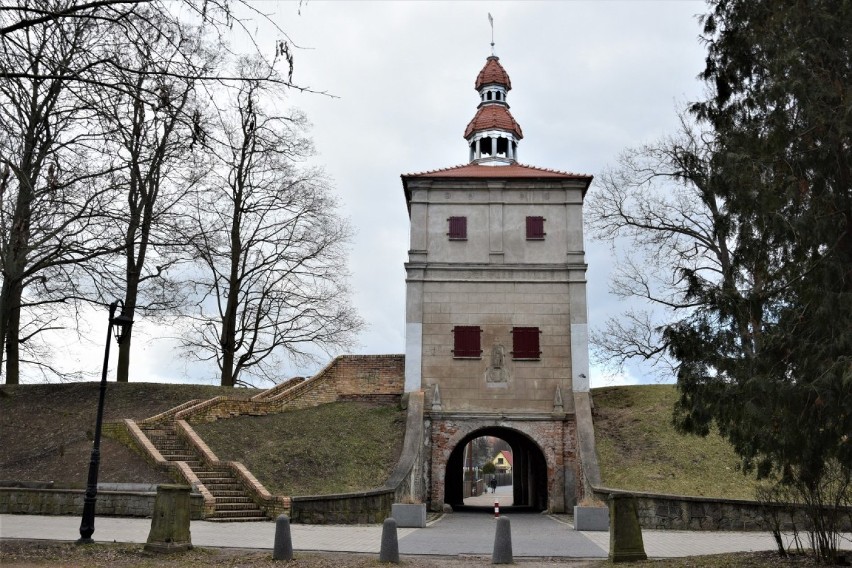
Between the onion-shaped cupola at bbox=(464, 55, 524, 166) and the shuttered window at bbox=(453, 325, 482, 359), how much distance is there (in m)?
8.23

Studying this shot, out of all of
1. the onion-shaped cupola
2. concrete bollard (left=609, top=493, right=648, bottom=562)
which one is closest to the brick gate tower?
the onion-shaped cupola

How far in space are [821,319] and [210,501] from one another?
13206mm

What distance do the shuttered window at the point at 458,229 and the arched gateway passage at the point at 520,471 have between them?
6.85m

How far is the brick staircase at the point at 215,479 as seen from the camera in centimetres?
1711

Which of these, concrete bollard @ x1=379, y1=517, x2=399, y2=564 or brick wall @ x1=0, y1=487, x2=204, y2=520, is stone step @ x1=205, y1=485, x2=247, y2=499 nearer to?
brick wall @ x1=0, y1=487, x2=204, y2=520

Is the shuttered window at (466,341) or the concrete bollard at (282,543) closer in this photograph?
the concrete bollard at (282,543)

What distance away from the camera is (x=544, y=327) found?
2559 centimetres

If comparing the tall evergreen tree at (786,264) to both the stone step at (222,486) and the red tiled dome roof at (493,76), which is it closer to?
the stone step at (222,486)

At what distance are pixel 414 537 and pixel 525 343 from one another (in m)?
11.5

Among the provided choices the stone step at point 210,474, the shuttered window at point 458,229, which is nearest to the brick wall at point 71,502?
the stone step at point 210,474

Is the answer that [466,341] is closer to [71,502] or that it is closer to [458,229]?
[458,229]

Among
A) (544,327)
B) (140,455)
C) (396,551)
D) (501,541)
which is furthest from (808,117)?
(140,455)

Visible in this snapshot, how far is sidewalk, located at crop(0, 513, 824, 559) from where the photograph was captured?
12531 mm

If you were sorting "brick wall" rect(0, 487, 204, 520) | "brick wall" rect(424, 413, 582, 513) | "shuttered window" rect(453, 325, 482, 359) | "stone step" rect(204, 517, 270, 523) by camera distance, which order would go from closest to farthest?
"brick wall" rect(0, 487, 204, 520)
"stone step" rect(204, 517, 270, 523)
"brick wall" rect(424, 413, 582, 513)
"shuttered window" rect(453, 325, 482, 359)
